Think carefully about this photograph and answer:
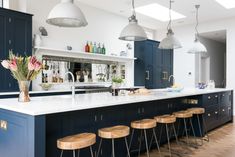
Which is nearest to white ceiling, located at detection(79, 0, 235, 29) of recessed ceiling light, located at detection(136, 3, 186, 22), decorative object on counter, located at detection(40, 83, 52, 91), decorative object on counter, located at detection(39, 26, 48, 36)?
recessed ceiling light, located at detection(136, 3, 186, 22)

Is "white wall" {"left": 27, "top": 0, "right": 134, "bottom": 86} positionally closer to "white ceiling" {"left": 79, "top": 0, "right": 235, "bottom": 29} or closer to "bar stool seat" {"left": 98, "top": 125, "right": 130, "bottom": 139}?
"white ceiling" {"left": 79, "top": 0, "right": 235, "bottom": 29}

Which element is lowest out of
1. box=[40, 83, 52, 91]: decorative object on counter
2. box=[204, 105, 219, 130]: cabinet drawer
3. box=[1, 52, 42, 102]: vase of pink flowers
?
box=[204, 105, 219, 130]: cabinet drawer

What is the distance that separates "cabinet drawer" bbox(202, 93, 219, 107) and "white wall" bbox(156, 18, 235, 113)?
272cm

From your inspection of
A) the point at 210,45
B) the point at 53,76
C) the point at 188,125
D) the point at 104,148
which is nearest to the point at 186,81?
the point at 210,45

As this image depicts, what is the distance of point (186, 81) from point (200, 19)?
2399 millimetres

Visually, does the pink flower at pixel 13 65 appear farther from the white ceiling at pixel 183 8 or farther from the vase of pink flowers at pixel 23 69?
the white ceiling at pixel 183 8

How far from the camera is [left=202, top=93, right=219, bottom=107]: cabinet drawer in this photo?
16.1ft

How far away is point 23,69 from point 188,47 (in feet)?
24.2

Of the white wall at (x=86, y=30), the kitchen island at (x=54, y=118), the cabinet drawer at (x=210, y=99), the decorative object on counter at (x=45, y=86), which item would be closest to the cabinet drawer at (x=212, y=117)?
the cabinet drawer at (x=210, y=99)

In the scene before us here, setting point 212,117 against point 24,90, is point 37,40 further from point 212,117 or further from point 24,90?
point 212,117

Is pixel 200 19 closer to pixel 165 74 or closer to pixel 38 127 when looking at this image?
pixel 165 74

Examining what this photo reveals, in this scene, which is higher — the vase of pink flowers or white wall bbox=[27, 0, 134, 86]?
white wall bbox=[27, 0, 134, 86]

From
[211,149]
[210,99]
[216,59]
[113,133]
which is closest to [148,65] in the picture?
[210,99]

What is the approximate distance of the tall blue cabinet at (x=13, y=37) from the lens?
452cm
